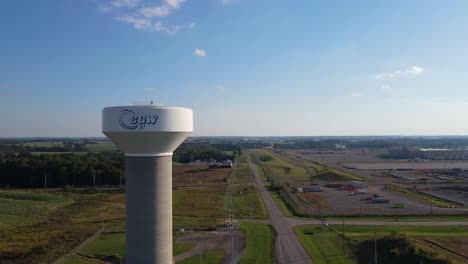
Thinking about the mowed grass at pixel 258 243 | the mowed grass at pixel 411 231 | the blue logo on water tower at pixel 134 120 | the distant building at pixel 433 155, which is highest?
the blue logo on water tower at pixel 134 120

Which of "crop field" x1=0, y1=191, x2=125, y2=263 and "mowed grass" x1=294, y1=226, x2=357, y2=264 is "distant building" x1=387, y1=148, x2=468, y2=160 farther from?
"mowed grass" x1=294, y1=226, x2=357, y2=264

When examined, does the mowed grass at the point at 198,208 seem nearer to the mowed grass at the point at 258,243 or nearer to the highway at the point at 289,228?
the mowed grass at the point at 258,243

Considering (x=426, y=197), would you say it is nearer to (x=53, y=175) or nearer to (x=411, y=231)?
(x=411, y=231)

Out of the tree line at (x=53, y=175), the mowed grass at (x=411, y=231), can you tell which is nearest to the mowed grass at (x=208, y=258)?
the mowed grass at (x=411, y=231)

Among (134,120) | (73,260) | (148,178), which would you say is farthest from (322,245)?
(134,120)

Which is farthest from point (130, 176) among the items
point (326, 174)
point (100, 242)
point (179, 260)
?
point (326, 174)

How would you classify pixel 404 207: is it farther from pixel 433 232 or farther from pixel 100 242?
pixel 100 242

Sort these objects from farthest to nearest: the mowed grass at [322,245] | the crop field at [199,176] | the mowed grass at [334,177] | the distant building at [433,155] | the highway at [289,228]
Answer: the distant building at [433,155]
the mowed grass at [334,177]
the crop field at [199,176]
the highway at [289,228]
the mowed grass at [322,245]
